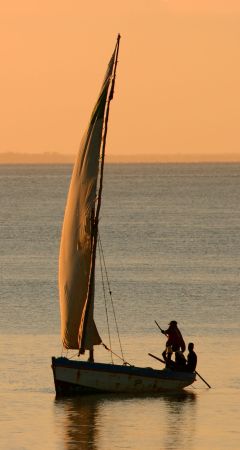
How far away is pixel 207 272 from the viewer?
92.1 metres

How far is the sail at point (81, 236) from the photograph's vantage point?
4881cm

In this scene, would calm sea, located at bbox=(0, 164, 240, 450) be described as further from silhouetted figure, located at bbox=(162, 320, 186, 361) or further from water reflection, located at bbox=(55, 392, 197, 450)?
silhouetted figure, located at bbox=(162, 320, 186, 361)

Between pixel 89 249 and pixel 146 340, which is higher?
pixel 89 249

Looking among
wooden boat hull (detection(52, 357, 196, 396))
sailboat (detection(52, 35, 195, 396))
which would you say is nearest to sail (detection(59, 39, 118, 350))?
sailboat (detection(52, 35, 195, 396))

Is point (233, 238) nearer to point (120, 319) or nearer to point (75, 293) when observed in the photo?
point (120, 319)

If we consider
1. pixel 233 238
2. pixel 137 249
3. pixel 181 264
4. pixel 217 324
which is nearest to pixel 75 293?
pixel 217 324

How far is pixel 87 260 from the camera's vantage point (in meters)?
49.2

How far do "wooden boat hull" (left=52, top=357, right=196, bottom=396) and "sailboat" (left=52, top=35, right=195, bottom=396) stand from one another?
3 cm

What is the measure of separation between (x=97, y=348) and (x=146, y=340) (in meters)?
2.21

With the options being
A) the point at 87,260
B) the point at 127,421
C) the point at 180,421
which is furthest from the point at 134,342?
the point at 127,421

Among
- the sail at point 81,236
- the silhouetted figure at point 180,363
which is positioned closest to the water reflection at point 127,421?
the silhouetted figure at point 180,363

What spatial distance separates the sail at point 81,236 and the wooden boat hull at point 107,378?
1.62 m

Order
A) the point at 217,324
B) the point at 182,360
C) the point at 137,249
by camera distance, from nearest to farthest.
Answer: the point at 182,360 → the point at 217,324 → the point at 137,249

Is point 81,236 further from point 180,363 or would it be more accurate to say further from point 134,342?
point 134,342
